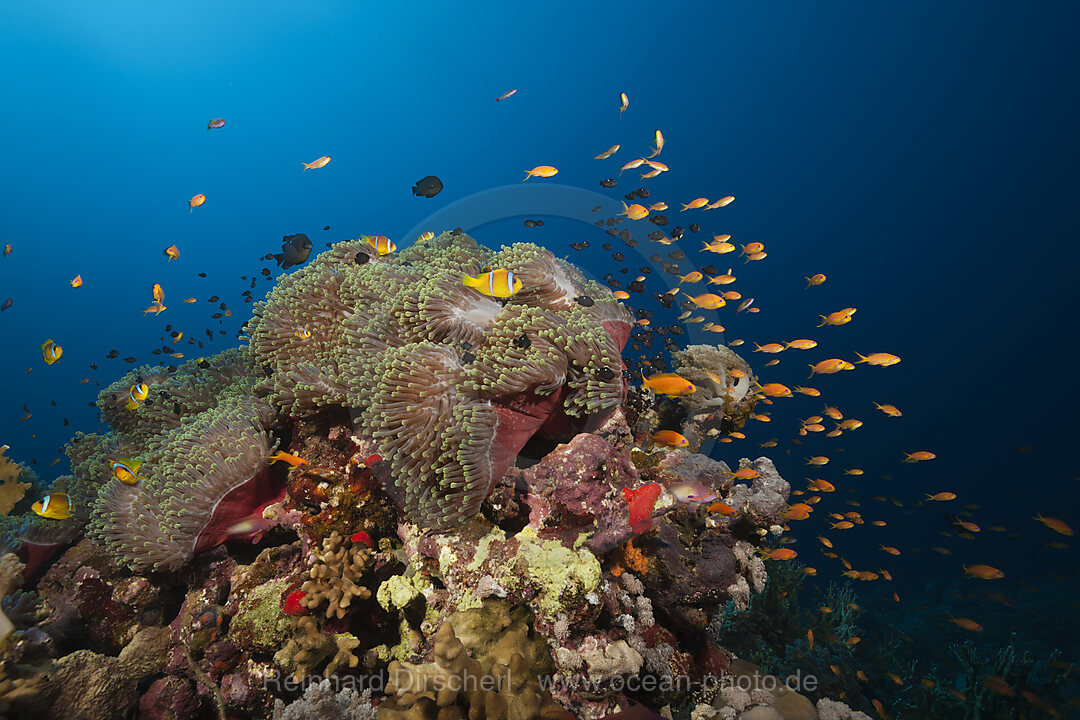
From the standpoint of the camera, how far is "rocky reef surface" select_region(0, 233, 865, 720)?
261 centimetres

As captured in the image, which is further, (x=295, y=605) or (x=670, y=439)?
(x=670, y=439)

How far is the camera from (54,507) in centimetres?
377

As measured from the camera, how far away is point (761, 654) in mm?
7383

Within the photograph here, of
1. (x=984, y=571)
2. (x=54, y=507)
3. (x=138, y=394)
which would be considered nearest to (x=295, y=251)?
(x=138, y=394)

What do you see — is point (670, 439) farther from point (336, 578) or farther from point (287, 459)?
point (287, 459)

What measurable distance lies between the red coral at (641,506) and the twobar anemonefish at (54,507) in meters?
4.84

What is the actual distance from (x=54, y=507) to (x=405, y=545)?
3.31 m

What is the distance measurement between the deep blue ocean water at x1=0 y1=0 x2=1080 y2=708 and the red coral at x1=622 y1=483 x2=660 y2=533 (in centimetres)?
3475

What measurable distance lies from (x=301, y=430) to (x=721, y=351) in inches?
190

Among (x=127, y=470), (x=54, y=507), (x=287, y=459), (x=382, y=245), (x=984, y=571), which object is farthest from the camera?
(x=984, y=571)

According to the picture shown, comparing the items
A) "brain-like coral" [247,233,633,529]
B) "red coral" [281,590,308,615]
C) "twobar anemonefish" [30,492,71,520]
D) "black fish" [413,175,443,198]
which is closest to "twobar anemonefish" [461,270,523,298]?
Result: "brain-like coral" [247,233,633,529]

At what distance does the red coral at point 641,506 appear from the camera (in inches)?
119

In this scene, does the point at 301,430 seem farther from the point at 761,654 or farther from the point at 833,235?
the point at 833,235

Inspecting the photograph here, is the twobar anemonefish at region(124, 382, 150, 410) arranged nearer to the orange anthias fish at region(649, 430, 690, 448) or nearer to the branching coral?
the branching coral
